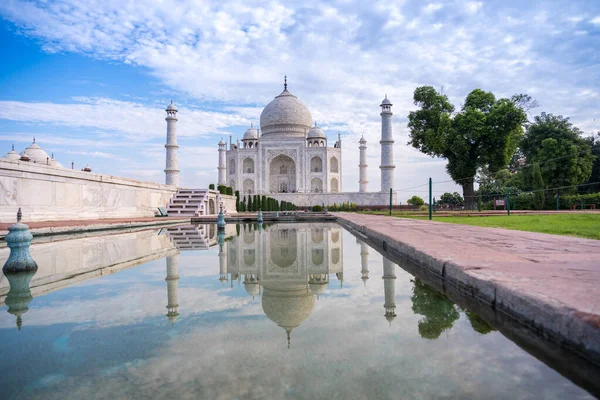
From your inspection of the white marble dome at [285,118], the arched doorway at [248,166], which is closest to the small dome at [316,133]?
the white marble dome at [285,118]

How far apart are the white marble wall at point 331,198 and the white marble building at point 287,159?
0.21 ft

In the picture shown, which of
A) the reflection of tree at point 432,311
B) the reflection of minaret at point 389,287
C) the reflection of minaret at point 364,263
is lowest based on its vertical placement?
the reflection of minaret at point 364,263

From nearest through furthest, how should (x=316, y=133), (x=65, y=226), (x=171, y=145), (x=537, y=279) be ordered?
(x=537, y=279)
(x=65, y=226)
(x=171, y=145)
(x=316, y=133)

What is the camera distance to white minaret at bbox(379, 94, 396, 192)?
23609mm

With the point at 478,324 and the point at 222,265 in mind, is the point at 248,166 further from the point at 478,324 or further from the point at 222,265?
the point at 478,324

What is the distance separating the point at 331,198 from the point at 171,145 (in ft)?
34.2

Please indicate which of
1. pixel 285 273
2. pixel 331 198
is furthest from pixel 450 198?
pixel 285 273

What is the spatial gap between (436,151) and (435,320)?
55.6 feet

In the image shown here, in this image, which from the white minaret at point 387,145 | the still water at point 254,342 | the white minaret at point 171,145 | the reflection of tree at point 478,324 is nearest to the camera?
the still water at point 254,342

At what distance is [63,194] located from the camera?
834 cm

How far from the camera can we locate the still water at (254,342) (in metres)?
0.98

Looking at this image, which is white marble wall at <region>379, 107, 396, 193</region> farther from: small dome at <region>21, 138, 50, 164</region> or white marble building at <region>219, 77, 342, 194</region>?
small dome at <region>21, 138, 50, 164</region>

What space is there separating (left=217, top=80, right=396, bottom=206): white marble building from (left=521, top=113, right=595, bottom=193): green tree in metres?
10.6

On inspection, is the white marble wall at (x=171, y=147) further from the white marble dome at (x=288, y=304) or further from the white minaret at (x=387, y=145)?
the white marble dome at (x=288, y=304)
